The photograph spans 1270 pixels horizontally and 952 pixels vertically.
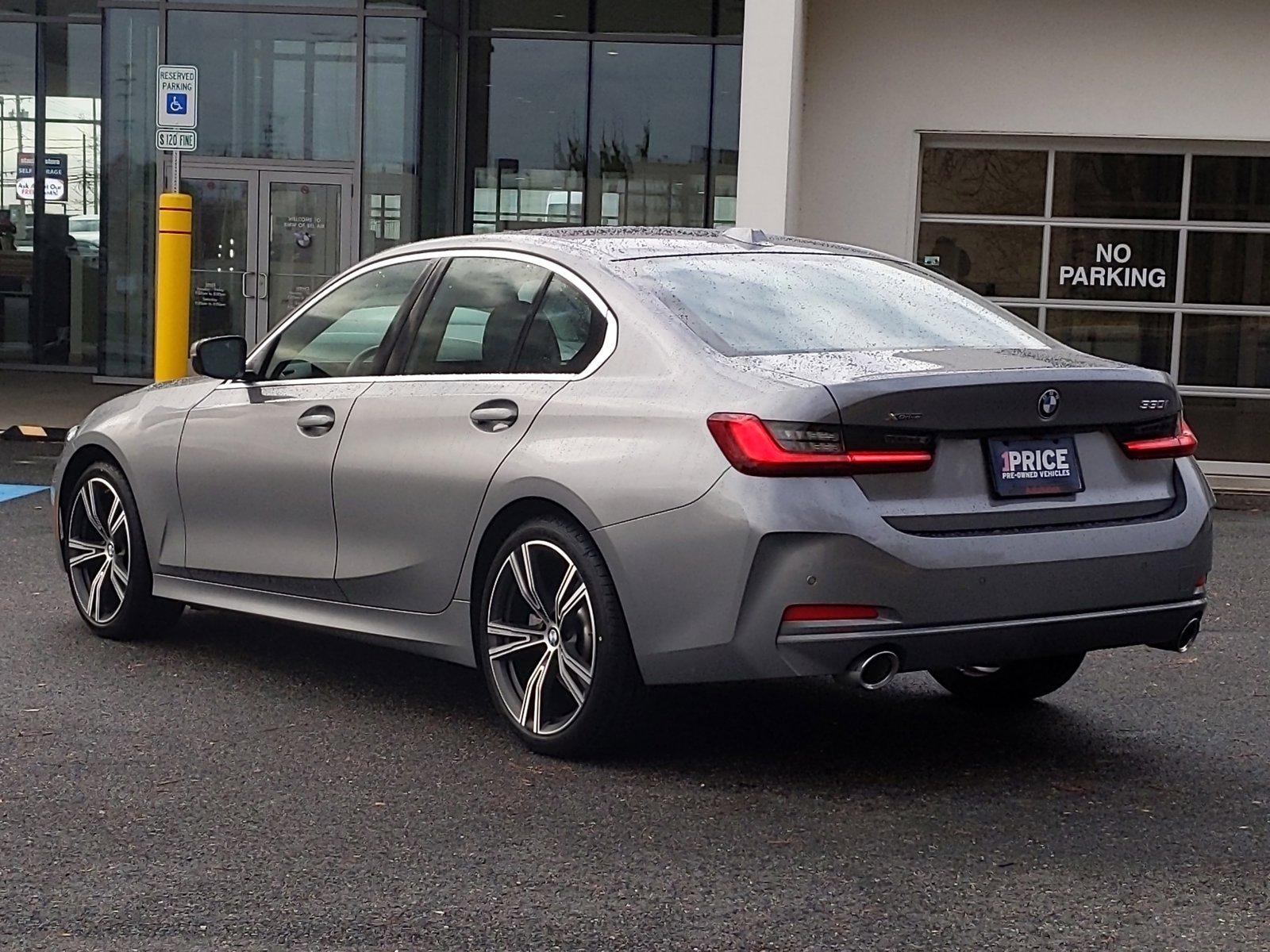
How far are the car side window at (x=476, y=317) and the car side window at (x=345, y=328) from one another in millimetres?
213

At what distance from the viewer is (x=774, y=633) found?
16.2ft

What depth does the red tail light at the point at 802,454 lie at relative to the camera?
4906 mm

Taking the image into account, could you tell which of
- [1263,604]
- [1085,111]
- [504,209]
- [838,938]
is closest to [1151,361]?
[1085,111]

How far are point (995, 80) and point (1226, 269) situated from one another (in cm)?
249

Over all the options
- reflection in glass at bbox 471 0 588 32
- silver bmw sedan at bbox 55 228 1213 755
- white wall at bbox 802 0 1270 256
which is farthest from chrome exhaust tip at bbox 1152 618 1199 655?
reflection in glass at bbox 471 0 588 32

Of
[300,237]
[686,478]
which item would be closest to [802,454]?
[686,478]

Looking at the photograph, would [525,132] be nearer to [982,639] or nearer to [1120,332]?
[1120,332]

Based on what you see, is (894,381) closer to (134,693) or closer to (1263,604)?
(134,693)

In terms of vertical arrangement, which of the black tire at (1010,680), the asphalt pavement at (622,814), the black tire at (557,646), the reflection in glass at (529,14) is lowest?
the asphalt pavement at (622,814)

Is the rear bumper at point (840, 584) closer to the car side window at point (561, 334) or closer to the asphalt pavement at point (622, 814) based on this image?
the asphalt pavement at point (622, 814)

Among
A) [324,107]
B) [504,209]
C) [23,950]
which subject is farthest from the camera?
[504,209]

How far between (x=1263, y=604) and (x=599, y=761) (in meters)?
4.46

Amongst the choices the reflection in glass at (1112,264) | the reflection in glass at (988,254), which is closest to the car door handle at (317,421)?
the reflection in glass at (988,254)

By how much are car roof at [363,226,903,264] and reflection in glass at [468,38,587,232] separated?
703 inches
